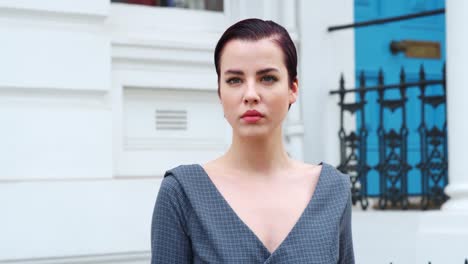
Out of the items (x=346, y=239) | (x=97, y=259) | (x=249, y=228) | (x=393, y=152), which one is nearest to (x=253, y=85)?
(x=249, y=228)

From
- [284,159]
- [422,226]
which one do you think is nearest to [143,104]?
[422,226]

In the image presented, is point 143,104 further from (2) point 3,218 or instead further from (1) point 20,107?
(2) point 3,218

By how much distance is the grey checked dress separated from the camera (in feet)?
5.84

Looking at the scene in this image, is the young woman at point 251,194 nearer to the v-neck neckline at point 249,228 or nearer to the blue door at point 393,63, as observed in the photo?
the v-neck neckline at point 249,228

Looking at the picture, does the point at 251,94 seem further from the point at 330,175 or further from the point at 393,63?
the point at 393,63

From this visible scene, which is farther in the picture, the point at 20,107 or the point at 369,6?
the point at 369,6

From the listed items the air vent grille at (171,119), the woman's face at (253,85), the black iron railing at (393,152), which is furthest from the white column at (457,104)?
the woman's face at (253,85)

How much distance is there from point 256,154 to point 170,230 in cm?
25

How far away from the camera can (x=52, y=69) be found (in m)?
4.43

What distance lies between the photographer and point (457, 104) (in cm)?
445

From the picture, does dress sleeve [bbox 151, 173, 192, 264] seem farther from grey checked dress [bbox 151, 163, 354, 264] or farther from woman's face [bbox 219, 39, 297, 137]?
woman's face [bbox 219, 39, 297, 137]

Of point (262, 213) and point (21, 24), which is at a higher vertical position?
point (21, 24)

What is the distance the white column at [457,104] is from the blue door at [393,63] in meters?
1.14

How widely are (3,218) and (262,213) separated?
2.60m
